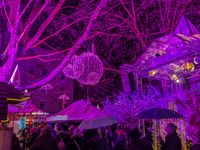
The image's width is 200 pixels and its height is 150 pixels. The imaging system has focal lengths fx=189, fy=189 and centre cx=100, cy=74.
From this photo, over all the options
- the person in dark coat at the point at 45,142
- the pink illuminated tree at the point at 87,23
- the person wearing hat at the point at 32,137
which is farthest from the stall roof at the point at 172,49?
the person in dark coat at the point at 45,142

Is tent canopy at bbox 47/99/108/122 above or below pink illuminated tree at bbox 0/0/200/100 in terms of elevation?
below

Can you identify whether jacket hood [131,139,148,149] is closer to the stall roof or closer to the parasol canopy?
the parasol canopy

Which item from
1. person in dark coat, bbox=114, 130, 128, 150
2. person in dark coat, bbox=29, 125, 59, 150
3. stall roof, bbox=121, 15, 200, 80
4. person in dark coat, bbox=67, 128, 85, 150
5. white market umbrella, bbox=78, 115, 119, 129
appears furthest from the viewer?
stall roof, bbox=121, 15, 200, 80

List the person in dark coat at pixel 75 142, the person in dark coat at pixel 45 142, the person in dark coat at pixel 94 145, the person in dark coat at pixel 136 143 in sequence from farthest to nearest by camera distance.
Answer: the person in dark coat at pixel 75 142
the person in dark coat at pixel 45 142
the person in dark coat at pixel 136 143
the person in dark coat at pixel 94 145

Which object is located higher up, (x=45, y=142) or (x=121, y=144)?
(x=45, y=142)

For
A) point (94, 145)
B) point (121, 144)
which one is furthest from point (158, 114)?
point (94, 145)

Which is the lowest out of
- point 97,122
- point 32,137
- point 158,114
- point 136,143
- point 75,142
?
point 32,137

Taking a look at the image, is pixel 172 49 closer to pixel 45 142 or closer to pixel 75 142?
pixel 75 142

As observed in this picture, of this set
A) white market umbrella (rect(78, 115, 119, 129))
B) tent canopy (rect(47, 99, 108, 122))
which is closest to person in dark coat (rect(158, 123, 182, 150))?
white market umbrella (rect(78, 115, 119, 129))

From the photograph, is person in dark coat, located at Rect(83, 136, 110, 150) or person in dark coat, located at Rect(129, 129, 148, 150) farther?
person in dark coat, located at Rect(129, 129, 148, 150)

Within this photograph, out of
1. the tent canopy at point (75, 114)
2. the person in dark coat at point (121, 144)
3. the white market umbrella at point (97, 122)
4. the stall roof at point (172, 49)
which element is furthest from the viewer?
the tent canopy at point (75, 114)

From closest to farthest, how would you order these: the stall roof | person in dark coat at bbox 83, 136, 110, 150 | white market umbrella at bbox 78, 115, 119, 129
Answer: person in dark coat at bbox 83, 136, 110, 150
white market umbrella at bbox 78, 115, 119, 129
the stall roof

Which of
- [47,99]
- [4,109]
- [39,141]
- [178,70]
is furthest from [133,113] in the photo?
[47,99]

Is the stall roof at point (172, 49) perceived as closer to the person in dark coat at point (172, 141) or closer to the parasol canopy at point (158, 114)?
the parasol canopy at point (158, 114)
